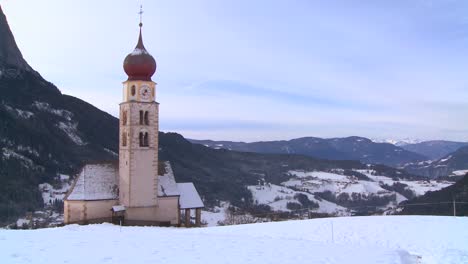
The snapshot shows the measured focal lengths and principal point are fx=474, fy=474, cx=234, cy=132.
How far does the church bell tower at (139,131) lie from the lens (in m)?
40.7

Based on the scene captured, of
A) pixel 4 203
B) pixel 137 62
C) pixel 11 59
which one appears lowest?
pixel 4 203

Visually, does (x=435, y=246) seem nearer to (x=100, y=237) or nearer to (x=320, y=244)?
(x=320, y=244)

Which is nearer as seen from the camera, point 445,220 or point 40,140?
point 445,220

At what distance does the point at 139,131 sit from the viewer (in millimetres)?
41625

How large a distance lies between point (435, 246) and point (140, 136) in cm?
2788

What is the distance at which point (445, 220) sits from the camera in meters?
27.3

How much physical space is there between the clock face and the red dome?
811 millimetres

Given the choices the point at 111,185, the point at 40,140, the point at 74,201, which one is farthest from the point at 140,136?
the point at 40,140

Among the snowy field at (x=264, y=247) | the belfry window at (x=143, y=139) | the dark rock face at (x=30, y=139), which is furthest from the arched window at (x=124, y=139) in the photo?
the dark rock face at (x=30, y=139)

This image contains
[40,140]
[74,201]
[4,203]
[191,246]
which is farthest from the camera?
[40,140]

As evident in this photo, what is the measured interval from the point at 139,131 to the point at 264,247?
83.3 ft

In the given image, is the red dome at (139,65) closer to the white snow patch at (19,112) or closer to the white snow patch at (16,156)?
the white snow patch at (16,156)

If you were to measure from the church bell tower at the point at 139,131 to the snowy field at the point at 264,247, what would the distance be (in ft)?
57.4

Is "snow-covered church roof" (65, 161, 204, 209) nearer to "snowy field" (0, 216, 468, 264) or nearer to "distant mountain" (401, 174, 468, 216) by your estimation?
"snowy field" (0, 216, 468, 264)
